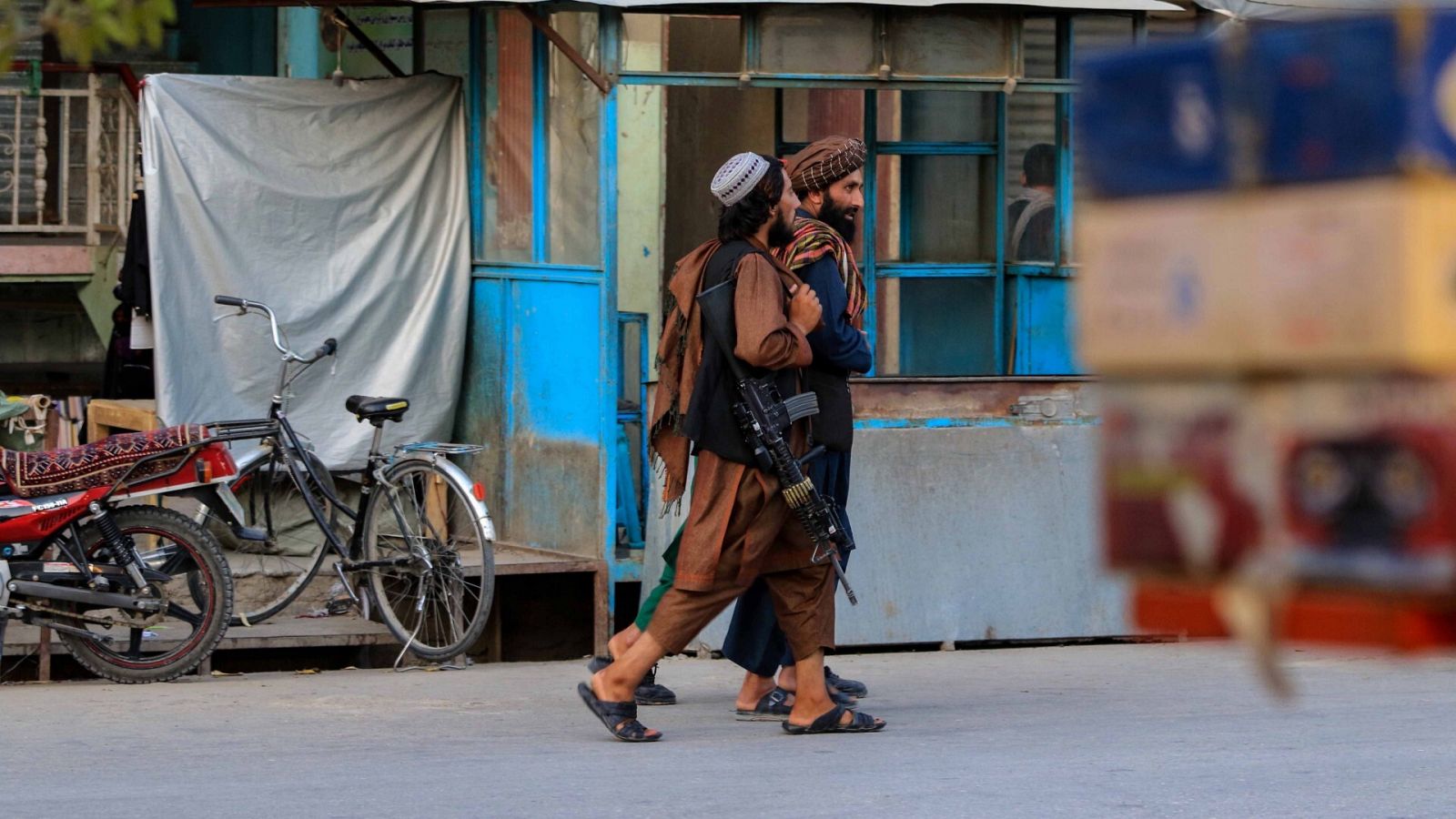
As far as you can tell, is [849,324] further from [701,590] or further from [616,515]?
[616,515]

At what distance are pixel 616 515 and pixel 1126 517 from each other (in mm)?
6651

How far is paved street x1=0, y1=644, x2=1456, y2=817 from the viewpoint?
5629 millimetres

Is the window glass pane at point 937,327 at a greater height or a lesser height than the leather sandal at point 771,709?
greater

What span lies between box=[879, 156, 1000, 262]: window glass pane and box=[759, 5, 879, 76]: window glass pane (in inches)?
94.2

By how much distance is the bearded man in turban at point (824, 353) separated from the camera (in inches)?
253

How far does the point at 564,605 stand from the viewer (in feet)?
29.2

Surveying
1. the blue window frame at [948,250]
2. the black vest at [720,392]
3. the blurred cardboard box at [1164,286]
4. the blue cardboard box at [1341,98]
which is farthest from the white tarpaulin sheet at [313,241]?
the blue cardboard box at [1341,98]

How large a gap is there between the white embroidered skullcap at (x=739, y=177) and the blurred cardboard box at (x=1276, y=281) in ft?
14.0

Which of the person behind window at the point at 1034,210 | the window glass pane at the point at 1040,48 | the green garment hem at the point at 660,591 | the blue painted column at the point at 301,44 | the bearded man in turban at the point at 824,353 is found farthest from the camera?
the blue painted column at the point at 301,44

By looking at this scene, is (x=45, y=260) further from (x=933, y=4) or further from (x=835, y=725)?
(x=835, y=725)

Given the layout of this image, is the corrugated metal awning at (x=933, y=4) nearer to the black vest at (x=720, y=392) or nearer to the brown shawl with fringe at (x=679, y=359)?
→ the brown shawl with fringe at (x=679, y=359)

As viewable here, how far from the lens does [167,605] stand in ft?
23.5

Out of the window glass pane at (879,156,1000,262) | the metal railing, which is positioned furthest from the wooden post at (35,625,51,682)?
the window glass pane at (879,156,1000,262)

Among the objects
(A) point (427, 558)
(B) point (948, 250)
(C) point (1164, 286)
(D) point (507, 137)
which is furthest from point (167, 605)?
(C) point (1164, 286)
